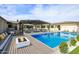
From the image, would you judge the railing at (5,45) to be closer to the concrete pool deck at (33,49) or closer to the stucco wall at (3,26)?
the concrete pool deck at (33,49)

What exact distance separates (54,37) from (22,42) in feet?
3.27

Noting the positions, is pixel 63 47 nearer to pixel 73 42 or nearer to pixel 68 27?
pixel 73 42

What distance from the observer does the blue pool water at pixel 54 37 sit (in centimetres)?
429

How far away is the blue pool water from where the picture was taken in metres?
4.29

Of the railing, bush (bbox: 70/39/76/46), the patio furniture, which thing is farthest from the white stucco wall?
the railing

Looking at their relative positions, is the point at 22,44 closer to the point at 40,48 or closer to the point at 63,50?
the point at 40,48

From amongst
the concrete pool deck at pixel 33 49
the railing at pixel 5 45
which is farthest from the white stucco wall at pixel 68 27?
the railing at pixel 5 45

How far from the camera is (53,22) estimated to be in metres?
4.41

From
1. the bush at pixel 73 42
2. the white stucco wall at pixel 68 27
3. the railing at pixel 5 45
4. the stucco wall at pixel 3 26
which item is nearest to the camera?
the railing at pixel 5 45

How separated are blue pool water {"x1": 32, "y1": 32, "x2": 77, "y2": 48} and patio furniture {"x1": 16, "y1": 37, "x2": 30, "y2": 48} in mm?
310

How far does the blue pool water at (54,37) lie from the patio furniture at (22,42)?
31 centimetres
